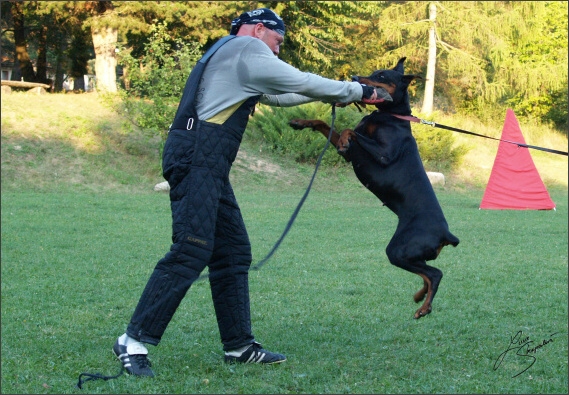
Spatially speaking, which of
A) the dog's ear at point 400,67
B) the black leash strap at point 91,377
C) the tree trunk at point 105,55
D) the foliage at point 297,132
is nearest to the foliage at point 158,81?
the foliage at point 297,132

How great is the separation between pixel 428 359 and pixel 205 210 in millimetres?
1789

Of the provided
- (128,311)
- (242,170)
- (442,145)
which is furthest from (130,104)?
(128,311)

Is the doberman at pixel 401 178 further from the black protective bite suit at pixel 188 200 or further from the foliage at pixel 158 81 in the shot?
the foliage at pixel 158 81

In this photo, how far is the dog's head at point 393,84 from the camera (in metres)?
4.25

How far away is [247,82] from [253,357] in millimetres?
1732

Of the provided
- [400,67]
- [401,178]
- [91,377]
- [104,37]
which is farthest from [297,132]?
[91,377]

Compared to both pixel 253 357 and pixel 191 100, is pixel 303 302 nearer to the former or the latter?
pixel 253 357

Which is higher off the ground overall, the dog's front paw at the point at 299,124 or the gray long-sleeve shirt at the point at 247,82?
the gray long-sleeve shirt at the point at 247,82

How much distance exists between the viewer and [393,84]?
426 centimetres

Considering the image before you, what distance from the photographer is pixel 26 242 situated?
9.01m

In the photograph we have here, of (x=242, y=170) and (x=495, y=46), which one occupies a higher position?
(x=495, y=46)

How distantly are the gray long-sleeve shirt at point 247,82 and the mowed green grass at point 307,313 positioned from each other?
161 cm

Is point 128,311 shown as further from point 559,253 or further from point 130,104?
point 130,104

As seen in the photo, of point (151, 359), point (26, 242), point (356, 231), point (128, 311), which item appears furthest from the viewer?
point (356, 231)
